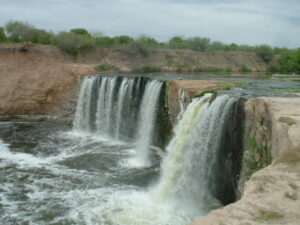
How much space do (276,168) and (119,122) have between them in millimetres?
9667

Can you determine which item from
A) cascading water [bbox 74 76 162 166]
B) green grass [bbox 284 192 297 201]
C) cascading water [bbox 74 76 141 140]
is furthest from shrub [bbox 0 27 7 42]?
green grass [bbox 284 192 297 201]

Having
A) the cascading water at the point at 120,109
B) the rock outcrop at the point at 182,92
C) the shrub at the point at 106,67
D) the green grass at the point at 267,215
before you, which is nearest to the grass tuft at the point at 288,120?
the green grass at the point at 267,215

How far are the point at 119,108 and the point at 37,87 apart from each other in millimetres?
5378

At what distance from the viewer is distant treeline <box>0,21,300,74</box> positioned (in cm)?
2172

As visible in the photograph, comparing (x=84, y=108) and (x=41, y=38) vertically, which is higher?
(x=41, y=38)

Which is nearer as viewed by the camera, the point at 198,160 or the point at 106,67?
the point at 198,160

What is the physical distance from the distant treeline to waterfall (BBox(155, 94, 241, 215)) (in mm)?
14981

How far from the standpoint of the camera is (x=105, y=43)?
2447 cm

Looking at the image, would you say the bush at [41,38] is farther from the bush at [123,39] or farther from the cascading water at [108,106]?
the cascading water at [108,106]

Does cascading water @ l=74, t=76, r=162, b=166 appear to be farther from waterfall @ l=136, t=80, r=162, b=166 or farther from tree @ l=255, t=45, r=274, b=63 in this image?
tree @ l=255, t=45, r=274, b=63

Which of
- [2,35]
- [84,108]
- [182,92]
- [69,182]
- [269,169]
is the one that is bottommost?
[69,182]

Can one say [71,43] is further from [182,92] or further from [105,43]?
[182,92]

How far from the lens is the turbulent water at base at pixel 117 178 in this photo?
7.23m

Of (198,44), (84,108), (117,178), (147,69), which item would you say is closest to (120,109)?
(84,108)
